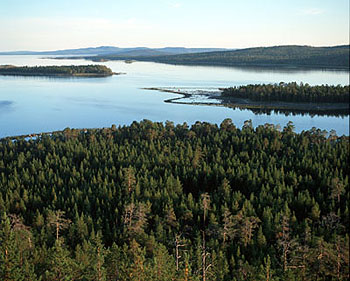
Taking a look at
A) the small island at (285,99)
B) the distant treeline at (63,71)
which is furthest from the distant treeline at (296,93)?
the distant treeline at (63,71)

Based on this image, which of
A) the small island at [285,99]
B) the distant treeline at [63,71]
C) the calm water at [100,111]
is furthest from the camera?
the distant treeline at [63,71]

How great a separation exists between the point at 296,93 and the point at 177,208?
211 ft

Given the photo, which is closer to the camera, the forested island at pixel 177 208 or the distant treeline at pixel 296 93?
the forested island at pixel 177 208

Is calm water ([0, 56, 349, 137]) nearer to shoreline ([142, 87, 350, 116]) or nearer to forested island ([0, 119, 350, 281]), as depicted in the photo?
shoreline ([142, 87, 350, 116])

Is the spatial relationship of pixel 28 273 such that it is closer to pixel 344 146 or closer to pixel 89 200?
pixel 89 200

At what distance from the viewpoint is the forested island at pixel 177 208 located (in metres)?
19.6

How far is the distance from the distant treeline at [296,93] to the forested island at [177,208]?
34.7 meters

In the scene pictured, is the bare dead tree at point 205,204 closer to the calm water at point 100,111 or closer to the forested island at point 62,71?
the calm water at point 100,111

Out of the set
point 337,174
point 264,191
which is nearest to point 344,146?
point 337,174

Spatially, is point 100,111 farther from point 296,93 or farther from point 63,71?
point 63,71

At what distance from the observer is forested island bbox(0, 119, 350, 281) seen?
64.4ft

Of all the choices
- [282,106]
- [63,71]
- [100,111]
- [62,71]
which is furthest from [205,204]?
[62,71]

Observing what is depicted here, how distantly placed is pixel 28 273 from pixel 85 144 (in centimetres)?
3373

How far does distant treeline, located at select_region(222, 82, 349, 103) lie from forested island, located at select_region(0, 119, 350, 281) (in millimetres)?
34716
